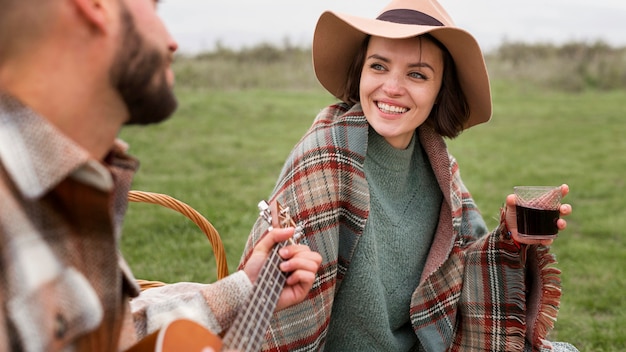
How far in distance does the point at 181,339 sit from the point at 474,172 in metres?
7.05

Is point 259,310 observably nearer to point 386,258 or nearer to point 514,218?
point 386,258

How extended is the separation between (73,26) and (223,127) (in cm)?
886

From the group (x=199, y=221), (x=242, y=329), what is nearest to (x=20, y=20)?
(x=242, y=329)

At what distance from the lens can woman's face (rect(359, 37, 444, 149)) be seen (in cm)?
275

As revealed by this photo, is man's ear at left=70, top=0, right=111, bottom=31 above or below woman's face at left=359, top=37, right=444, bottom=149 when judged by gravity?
above

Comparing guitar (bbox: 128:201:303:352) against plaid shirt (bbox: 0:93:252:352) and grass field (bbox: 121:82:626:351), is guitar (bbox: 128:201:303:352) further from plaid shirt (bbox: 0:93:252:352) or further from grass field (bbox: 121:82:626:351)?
grass field (bbox: 121:82:626:351)

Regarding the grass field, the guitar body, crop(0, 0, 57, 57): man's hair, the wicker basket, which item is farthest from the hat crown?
the grass field

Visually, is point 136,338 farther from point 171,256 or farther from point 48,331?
point 171,256

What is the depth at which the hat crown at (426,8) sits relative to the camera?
112 inches

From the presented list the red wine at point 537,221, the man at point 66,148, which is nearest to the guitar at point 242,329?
the man at point 66,148

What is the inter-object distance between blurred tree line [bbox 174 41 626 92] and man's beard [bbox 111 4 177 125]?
12.8 metres

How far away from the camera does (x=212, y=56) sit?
16891mm

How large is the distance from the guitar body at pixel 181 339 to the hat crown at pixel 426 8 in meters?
1.70

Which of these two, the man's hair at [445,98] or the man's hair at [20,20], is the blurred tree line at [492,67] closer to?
the man's hair at [445,98]
